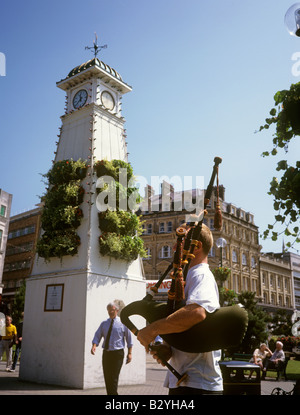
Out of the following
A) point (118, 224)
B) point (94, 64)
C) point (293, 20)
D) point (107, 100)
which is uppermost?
point (94, 64)

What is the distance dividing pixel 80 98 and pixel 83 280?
19.9ft

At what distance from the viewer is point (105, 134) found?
41.1 ft

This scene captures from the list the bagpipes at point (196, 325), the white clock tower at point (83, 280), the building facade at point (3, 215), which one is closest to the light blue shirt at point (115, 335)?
the white clock tower at point (83, 280)

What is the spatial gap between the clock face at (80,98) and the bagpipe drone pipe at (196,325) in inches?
428

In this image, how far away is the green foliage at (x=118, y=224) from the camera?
1134cm

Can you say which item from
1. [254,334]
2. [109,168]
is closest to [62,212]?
[109,168]

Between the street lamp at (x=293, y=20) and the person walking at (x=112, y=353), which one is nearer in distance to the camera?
the street lamp at (x=293, y=20)

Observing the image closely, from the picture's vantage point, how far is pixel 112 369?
7398 millimetres

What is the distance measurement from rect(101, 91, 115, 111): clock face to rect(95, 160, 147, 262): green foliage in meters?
2.21

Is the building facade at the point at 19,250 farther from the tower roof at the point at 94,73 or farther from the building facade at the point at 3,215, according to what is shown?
the tower roof at the point at 94,73

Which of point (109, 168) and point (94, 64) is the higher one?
point (94, 64)

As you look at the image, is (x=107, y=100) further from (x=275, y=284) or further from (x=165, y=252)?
(x=275, y=284)

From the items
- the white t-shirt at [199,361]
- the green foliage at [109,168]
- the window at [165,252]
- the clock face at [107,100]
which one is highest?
the window at [165,252]

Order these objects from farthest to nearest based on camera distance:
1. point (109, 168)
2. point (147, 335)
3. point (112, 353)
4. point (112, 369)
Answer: point (109, 168) → point (112, 353) → point (112, 369) → point (147, 335)
